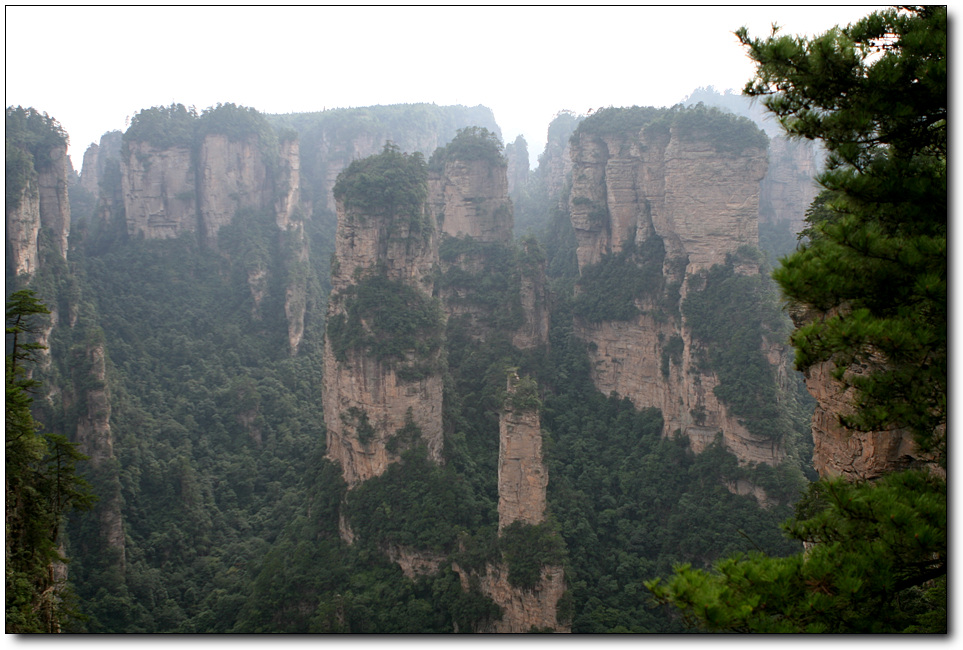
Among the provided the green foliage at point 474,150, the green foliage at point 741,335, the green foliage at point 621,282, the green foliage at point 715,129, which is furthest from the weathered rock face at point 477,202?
the green foliage at point 741,335

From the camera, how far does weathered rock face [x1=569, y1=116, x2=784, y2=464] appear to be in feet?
78.0

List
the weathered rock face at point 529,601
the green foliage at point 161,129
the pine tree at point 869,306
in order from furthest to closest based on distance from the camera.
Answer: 1. the green foliage at point 161,129
2. the weathered rock face at point 529,601
3. the pine tree at point 869,306

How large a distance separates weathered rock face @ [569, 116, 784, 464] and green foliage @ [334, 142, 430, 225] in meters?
9.44

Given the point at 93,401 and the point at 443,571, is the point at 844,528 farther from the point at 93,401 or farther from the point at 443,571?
the point at 93,401

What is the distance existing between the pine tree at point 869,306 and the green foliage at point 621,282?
21.4 m

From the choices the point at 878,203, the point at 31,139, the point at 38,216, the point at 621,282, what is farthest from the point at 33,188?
the point at 878,203

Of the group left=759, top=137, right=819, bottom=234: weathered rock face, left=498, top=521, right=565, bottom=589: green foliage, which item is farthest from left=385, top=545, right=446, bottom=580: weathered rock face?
left=759, top=137, right=819, bottom=234: weathered rock face

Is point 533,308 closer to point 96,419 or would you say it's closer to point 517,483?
point 517,483

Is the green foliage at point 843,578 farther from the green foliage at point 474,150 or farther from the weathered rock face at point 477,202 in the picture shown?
the green foliage at point 474,150

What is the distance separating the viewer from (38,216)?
28156mm

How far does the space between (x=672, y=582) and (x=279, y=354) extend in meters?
33.4

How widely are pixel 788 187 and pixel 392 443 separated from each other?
2800cm

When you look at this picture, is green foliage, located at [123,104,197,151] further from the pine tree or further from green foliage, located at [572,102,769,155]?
the pine tree

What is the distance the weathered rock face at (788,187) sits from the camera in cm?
3734
